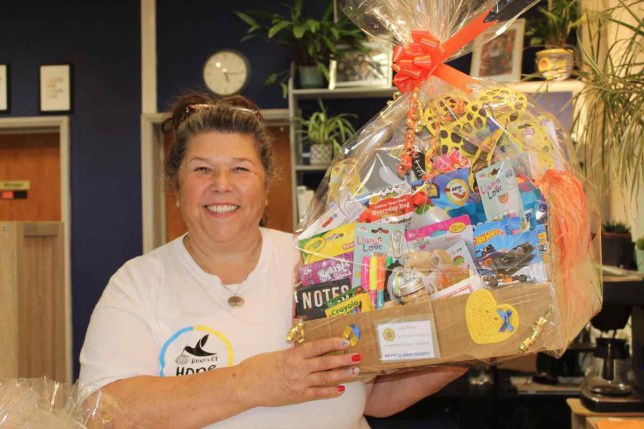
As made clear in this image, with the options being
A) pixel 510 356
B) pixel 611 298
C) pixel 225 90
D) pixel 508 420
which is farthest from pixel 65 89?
pixel 510 356

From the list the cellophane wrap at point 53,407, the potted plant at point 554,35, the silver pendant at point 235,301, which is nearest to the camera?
the cellophane wrap at point 53,407

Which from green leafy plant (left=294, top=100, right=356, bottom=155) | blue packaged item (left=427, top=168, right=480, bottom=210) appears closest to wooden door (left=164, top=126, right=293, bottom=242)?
green leafy plant (left=294, top=100, right=356, bottom=155)

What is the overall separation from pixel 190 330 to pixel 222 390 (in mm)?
182

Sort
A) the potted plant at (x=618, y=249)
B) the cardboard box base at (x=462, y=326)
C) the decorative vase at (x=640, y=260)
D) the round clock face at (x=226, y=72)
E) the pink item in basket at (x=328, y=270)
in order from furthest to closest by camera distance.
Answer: the round clock face at (x=226, y=72)
the potted plant at (x=618, y=249)
the decorative vase at (x=640, y=260)
the pink item in basket at (x=328, y=270)
the cardboard box base at (x=462, y=326)

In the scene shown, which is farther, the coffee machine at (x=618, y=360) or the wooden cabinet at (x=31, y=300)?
the wooden cabinet at (x=31, y=300)

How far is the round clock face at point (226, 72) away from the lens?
4.71 metres

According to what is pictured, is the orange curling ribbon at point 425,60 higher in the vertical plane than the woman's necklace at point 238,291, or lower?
higher

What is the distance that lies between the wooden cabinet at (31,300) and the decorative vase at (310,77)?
6.36 feet

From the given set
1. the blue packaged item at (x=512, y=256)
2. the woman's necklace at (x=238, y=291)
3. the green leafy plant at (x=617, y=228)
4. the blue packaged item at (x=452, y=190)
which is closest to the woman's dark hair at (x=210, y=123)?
the woman's necklace at (x=238, y=291)

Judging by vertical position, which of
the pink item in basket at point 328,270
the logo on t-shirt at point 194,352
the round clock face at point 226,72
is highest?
the round clock face at point 226,72

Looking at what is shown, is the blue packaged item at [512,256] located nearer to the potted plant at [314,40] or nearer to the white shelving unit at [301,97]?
the white shelving unit at [301,97]

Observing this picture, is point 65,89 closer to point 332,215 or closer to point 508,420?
point 508,420

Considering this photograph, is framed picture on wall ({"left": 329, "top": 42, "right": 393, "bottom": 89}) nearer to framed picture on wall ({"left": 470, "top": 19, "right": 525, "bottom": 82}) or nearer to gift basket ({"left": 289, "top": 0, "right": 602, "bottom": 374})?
framed picture on wall ({"left": 470, "top": 19, "right": 525, "bottom": 82})

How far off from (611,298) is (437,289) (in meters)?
1.11
